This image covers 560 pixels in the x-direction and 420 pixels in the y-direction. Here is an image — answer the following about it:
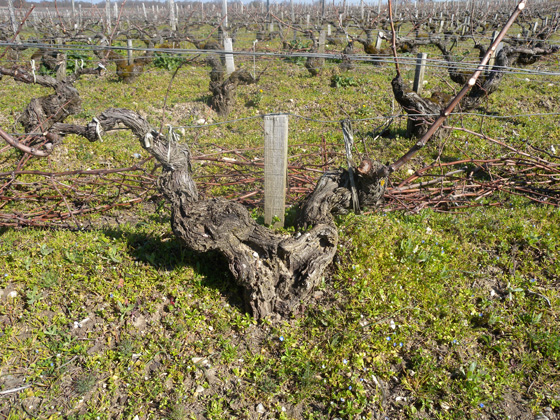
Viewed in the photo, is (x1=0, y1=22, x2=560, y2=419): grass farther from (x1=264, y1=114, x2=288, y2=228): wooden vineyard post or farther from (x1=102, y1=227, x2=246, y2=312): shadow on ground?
(x1=264, y1=114, x2=288, y2=228): wooden vineyard post

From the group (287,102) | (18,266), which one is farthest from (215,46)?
(18,266)

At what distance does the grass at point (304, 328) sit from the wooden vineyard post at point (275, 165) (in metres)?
0.72

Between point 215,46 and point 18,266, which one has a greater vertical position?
point 215,46

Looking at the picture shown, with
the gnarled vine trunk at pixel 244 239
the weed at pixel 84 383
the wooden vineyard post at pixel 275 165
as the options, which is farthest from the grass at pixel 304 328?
the wooden vineyard post at pixel 275 165

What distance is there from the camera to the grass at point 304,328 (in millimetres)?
3033

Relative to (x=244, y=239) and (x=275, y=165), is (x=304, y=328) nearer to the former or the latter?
(x=244, y=239)

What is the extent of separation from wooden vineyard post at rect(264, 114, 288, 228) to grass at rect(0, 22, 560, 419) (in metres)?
0.72

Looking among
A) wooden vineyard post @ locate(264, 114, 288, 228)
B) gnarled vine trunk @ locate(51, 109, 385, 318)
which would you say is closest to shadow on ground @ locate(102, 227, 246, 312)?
gnarled vine trunk @ locate(51, 109, 385, 318)

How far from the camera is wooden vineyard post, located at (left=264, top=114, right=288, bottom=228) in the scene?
12.5 ft

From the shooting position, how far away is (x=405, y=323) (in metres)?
3.55

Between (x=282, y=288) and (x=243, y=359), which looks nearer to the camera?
(x=243, y=359)

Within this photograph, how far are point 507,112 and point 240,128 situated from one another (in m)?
6.47

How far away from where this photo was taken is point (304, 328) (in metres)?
3.60

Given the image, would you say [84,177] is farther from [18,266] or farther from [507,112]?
[507,112]
